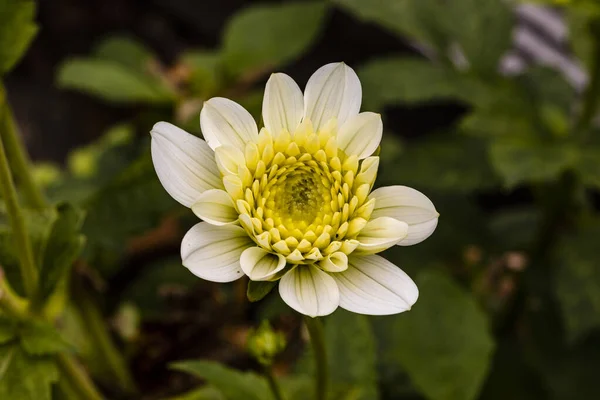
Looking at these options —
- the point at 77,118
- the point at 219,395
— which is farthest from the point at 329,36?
the point at 219,395

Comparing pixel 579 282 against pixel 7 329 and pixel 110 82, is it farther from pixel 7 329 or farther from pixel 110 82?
pixel 110 82

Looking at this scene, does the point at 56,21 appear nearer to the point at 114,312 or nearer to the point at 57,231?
the point at 114,312

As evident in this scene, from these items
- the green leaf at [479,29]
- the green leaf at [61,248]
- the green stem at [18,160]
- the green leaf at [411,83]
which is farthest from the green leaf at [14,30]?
the green leaf at [479,29]

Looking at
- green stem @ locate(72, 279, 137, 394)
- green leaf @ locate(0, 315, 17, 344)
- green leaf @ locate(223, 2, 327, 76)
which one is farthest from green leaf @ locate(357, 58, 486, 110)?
green leaf @ locate(0, 315, 17, 344)

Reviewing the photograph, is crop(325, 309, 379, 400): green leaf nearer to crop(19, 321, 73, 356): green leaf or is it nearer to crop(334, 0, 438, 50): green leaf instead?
crop(19, 321, 73, 356): green leaf

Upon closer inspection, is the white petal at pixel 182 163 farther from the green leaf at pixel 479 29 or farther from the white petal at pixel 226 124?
the green leaf at pixel 479 29

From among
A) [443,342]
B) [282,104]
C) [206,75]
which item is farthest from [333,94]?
[206,75]

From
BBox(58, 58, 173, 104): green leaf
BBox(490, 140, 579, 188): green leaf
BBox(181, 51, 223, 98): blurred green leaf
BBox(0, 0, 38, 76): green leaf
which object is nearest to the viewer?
BBox(0, 0, 38, 76): green leaf
